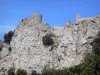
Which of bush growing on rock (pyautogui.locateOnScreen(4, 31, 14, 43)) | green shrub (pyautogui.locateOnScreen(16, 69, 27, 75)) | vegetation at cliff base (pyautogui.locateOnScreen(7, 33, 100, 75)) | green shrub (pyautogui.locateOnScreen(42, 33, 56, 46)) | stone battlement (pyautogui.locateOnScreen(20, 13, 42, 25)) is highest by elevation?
stone battlement (pyautogui.locateOnScreen(20, 13, 42, 25))

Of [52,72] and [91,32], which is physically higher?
[91,32]

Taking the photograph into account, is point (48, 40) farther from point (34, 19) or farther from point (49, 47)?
point (34, 19)

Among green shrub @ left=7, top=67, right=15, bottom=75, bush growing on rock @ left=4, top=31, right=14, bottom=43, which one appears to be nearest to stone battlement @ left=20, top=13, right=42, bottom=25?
bush growing on rock @ left=4, top=31, right=14, bottom=43

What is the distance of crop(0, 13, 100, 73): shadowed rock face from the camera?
3812 centimetres

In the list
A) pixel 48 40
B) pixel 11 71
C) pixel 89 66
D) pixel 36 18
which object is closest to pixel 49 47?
pixel 48 40

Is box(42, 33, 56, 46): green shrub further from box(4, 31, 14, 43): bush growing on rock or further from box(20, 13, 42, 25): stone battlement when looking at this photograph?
box(4, 31, 14, 43): bush growing on rock

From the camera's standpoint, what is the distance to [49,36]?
137 ft

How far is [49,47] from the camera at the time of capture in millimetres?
41344

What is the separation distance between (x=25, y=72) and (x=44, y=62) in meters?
3.13

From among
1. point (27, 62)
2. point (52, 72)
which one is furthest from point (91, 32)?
point (27, 62)

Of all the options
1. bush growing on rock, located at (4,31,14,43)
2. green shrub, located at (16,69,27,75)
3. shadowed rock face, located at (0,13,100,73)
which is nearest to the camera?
shadowed rock face, located at (0,13,100,73)

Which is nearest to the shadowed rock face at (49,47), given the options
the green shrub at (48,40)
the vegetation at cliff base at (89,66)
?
the green shrub at (48,40)

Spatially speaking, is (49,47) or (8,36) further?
(8,36)

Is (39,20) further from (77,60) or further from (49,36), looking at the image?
(77,60)
